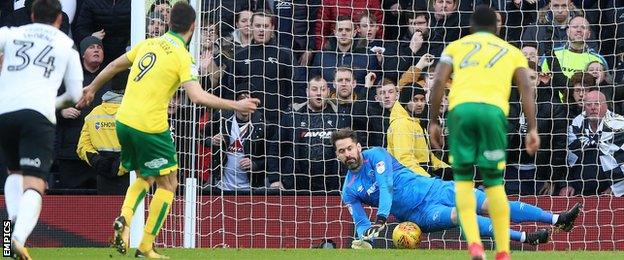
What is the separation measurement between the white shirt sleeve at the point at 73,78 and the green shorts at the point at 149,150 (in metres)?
1.25

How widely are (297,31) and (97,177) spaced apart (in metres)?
3.19

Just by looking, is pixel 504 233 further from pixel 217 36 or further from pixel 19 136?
pixel 217 36

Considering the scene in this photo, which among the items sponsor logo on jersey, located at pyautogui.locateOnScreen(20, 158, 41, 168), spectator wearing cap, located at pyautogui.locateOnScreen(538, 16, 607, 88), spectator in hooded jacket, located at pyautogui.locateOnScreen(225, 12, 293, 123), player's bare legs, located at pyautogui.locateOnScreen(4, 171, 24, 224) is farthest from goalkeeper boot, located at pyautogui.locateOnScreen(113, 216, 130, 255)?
spectator wearing cap, located at pyautogui.locateOnScreen(538, 16, 607, 88)

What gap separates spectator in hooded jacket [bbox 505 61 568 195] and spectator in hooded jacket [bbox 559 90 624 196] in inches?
6.9

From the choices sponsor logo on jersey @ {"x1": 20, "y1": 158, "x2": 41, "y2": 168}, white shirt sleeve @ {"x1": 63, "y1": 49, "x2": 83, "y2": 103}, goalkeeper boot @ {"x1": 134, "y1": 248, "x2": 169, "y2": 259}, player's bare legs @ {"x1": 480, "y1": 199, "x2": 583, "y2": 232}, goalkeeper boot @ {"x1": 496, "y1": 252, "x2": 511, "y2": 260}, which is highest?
white shirt sleeve @ {"x1": 63, "y1": 49, "x2": 83, "y2": 103}

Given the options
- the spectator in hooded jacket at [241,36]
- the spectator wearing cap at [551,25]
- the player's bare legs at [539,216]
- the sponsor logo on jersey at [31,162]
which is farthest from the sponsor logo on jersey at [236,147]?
the sponsor logo on jersey at [31,162]

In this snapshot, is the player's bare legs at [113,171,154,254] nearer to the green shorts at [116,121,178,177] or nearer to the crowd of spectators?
the green shorts at [116,121,178,177]

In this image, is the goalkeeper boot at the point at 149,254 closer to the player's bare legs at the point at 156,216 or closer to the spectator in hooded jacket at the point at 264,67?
the player's bare legs at the point at 156,216

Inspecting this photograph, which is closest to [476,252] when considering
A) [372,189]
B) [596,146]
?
[372,189]

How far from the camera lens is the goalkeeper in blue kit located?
14763 mm

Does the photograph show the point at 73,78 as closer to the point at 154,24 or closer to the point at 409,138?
the point at 154,24

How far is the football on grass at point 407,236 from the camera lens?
14.9m

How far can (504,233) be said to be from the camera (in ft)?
34.4

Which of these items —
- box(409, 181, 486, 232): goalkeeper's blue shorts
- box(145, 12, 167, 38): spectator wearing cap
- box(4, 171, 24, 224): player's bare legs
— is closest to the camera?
box(4, 171, 24, 224): player's bare legs
